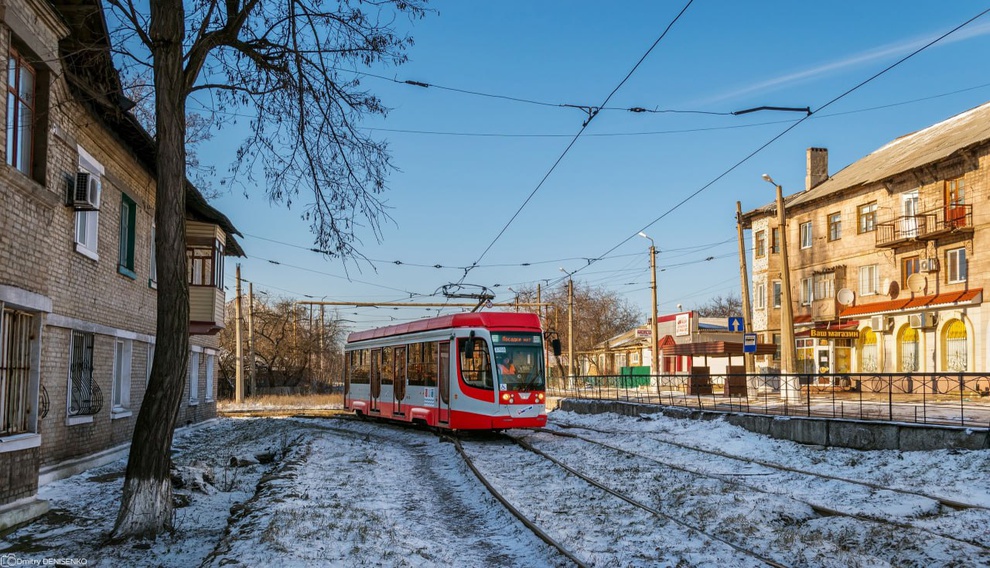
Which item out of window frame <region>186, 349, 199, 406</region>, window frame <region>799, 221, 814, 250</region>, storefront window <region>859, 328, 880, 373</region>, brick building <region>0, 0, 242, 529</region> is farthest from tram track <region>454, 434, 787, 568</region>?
window frame <region>799, 221, 814, 250</region>

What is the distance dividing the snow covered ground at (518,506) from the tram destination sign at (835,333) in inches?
786

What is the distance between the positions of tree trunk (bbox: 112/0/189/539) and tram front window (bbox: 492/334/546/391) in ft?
35.5

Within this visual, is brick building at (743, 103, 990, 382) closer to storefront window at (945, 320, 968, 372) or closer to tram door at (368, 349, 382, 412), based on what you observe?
storefront window at (945, 320, 968, 372)

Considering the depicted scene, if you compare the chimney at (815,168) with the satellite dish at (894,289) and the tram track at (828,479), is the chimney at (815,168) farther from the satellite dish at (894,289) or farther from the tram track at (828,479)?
the tram track at (828,479)

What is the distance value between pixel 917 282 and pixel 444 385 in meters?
23.9

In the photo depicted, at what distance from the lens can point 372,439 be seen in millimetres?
20938

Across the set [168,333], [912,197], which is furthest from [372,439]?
[912,197]

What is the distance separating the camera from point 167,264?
935 centimetres

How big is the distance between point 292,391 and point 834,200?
37.0 metres

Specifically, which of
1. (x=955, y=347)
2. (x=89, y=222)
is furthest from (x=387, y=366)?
(x=955, y=347)

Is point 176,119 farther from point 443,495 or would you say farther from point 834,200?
point 834,200

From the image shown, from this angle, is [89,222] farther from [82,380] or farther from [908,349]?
[908,349]

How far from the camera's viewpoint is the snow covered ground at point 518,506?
790 cm

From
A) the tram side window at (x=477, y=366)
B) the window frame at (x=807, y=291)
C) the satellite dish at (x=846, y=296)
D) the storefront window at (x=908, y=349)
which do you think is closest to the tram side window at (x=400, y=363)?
the tram side window at (x=477, y=366)
